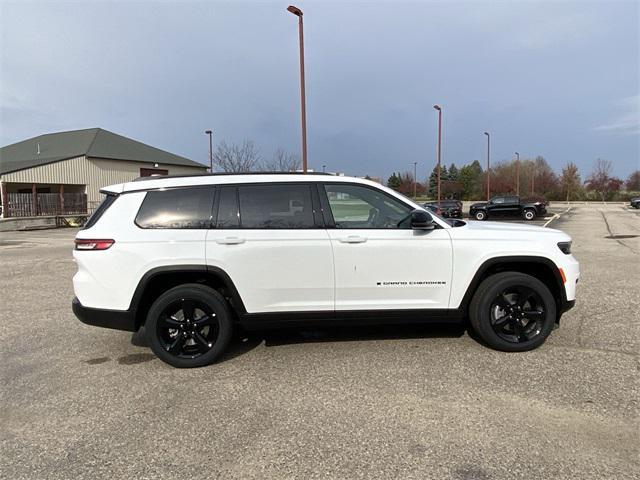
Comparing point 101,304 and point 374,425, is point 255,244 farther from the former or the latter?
point 374,425

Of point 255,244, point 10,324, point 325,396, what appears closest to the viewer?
point 325,396

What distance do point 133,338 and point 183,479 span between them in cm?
289

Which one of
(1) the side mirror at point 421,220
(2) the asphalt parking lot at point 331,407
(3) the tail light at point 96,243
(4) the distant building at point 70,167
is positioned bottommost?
(2) the asphalt parking lot at point 331,407

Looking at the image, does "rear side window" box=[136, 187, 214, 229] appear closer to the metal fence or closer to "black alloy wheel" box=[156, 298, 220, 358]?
"black alloy wheel" box=[156, 298, 220, 358]

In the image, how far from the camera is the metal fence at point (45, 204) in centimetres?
2962

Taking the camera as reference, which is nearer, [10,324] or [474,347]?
[474,347]

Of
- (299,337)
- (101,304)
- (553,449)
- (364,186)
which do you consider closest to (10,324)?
(101,304)

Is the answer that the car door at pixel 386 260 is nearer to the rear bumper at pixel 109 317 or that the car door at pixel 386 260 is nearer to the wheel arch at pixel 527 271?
the wheel arch at pixel 527 271

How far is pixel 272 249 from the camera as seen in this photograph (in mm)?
4098

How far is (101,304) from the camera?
4109 mm

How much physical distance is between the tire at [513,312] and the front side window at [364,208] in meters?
1.07

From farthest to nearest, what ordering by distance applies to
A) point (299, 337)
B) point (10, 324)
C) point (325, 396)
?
point (10, 324), point (299, 337), point (325, 396)

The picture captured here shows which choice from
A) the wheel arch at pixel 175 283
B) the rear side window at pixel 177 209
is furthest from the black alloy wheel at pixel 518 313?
the rear side window at pixel 177 209

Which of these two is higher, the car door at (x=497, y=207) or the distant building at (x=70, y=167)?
the distant building at (x=70, y=167)
